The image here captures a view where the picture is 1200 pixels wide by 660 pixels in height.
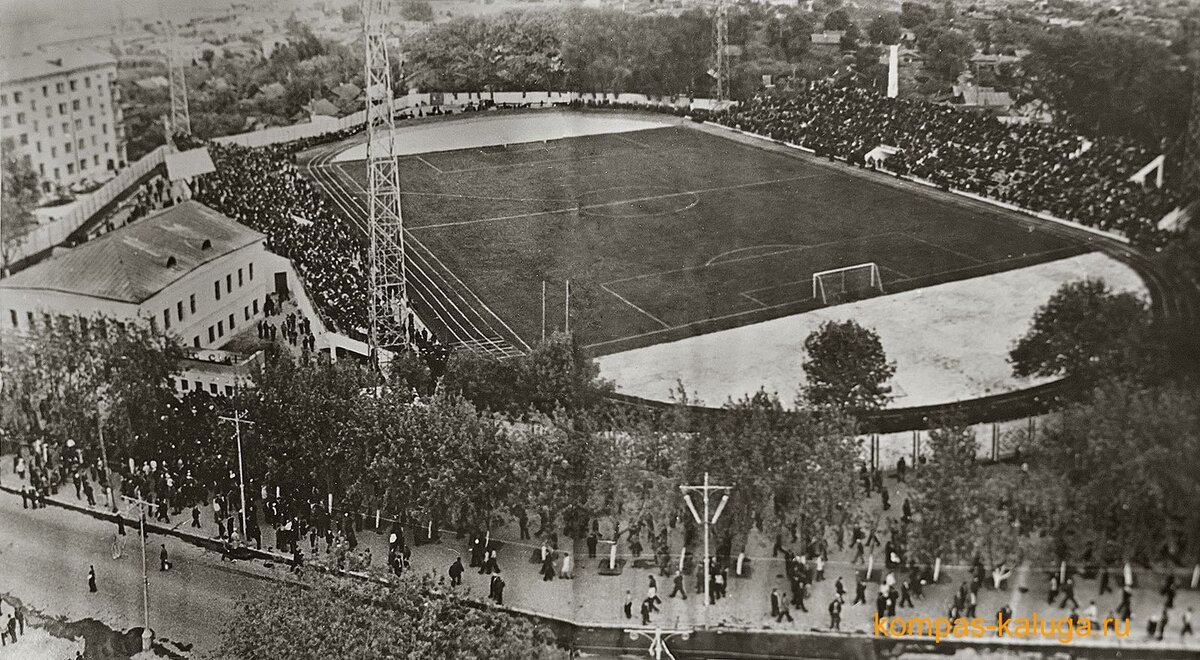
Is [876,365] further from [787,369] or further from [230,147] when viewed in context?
[230,147]

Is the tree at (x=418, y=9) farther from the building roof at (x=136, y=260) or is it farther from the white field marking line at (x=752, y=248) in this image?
the white field marking line at (x=752, y=248)

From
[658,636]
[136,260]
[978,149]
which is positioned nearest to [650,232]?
[978,149]

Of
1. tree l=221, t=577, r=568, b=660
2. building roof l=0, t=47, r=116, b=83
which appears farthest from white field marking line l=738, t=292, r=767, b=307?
building roof l=0, t=47, r=116, b=83

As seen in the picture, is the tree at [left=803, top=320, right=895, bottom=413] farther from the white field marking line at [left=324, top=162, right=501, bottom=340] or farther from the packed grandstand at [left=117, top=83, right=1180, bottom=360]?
the white field marking line at [left=324, top=162, right=501, bottom=340]

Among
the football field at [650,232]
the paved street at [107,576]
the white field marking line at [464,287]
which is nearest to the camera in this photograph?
the football field at [650,232]

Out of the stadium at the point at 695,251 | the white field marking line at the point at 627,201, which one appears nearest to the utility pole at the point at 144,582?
the stadium at the point at 695,251

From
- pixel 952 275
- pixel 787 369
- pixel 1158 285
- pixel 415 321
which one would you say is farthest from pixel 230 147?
pixel 1158 285
